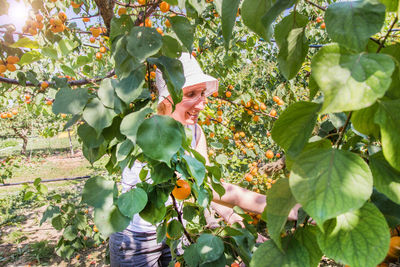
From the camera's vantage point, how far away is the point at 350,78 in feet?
0.83

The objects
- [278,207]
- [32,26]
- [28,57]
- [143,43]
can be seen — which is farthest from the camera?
[32,26]

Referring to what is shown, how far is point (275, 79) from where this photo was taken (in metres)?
3.93

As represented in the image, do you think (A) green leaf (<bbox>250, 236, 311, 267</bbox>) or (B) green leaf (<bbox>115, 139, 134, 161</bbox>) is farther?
(B) green leaf (<bbox>115, 139, 134, 161</bbox>)

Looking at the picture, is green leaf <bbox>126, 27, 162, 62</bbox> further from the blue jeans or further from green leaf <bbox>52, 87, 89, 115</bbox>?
the blue jeans

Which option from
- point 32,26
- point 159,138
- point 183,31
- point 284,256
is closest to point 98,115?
point 159,138

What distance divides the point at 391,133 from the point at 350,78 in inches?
3.4

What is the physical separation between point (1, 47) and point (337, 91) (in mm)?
1543

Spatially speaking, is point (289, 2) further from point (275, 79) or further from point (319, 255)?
point (275, 79)

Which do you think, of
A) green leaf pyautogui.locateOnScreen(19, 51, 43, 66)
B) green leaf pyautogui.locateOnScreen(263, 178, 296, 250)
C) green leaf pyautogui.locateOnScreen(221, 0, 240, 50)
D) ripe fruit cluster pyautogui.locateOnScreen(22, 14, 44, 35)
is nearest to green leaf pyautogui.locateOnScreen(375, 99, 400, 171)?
green leaf pyautogui.locateOnScreen(263, 178, 296, 250)

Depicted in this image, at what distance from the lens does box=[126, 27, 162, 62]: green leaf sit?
539mm

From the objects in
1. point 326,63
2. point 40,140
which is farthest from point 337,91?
point 40,140

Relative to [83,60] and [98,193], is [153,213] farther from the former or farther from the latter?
[83,60]

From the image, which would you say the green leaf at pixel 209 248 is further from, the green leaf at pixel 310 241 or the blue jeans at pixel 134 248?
the blue jeans at pixel 134 248

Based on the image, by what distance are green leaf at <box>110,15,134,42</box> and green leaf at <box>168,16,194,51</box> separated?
112mm
